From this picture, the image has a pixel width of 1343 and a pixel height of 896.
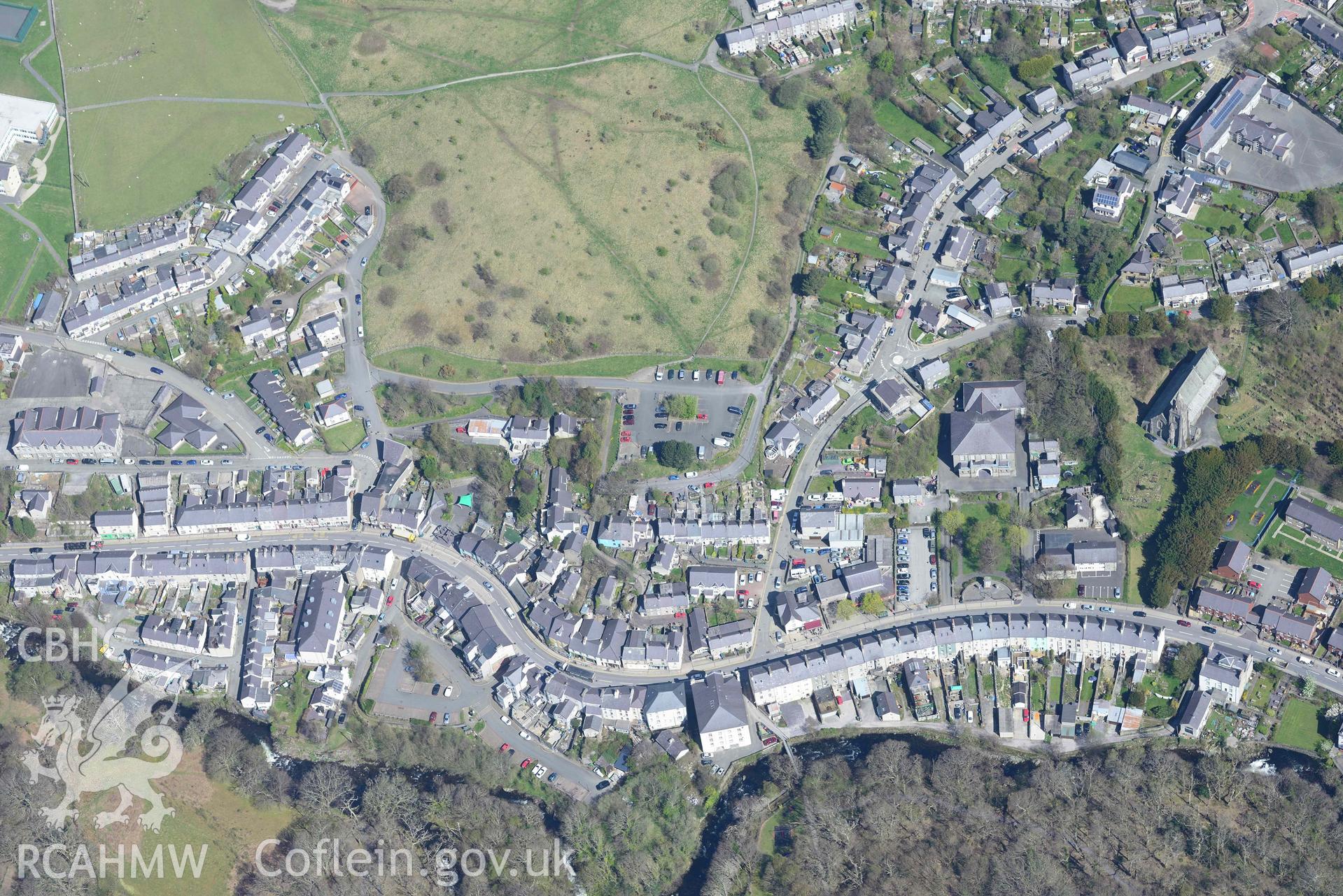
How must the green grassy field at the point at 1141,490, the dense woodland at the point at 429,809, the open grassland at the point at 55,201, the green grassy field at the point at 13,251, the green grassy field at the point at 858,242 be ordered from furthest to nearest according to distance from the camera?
the open grassland at the point at 55,201
the green grassy field at the point at 13,251
the green grassy field at the point at 858,242
the green grassy field at the point at 1141,490
the dense woodland at the point at 429,809

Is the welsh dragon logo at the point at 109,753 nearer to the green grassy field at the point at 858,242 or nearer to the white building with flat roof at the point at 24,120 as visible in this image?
the white building with flat roof at the point at 24,120

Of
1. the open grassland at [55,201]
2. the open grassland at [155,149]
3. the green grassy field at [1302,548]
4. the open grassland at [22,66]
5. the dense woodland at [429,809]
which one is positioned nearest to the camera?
the dense woodland at [429,809]

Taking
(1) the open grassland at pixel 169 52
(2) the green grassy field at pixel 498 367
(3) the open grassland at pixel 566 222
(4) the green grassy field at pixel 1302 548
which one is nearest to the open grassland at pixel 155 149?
(1) the open grassland at pixel 169 52

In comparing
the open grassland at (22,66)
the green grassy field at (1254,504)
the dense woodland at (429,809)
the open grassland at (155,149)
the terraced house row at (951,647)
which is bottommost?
the dense woodland at (429,809)

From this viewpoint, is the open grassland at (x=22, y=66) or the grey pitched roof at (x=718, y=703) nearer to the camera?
the grey pitched roof at (x=718, y=703)

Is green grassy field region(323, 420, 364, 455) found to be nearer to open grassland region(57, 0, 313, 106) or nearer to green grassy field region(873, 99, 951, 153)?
open grassland region(57, 0, 313, 106)

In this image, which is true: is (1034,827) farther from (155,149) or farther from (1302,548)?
(155,149)
